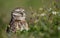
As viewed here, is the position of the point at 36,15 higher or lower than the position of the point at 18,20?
higher

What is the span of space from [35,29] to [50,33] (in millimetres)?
162

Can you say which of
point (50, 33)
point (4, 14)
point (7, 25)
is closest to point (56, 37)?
point (50, 33)

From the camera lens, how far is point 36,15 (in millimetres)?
3664

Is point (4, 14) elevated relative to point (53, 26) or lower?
lower

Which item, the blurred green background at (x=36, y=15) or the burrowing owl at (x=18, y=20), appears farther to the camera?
the burrowing owl at (x=18, y=20)

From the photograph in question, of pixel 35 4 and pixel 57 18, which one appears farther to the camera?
pixel 35 4

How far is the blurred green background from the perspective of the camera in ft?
4.81

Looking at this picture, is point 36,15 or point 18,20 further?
point 18,20

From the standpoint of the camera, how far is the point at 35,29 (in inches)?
61.6

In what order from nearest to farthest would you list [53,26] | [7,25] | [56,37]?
[56,37], [53,26], [7,25]

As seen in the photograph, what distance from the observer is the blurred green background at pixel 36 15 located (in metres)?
1.47

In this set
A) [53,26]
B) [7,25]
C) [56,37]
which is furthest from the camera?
[7,25]

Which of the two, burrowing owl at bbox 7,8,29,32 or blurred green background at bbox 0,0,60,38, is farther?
burrowing owl at bbox 7,8,29,32

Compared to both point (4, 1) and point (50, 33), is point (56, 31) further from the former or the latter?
point (4, 1)
